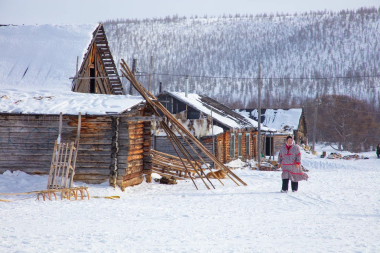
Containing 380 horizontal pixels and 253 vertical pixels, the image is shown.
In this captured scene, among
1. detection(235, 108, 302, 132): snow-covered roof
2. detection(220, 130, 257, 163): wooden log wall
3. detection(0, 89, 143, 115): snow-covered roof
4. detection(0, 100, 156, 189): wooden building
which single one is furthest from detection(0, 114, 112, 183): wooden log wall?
detection(235, 108, 302, 132): snow-covered roof

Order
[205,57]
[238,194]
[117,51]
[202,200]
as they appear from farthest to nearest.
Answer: [117,51], [205,57], [238,194], [202,200]

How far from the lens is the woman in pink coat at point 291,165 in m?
11.7

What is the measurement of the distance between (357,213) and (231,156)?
16.6 meters

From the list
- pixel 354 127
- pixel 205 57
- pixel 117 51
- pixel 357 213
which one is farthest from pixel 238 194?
pixel 117 51

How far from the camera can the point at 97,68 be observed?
17.9 metres

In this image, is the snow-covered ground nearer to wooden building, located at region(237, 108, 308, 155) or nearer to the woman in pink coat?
the woman in pink coat

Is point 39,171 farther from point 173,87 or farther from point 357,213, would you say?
point 173,87

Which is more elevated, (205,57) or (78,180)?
(205,57)

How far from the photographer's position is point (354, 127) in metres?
59.2

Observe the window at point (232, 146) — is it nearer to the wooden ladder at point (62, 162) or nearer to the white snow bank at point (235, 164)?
the white snow bank at point (235, 164)

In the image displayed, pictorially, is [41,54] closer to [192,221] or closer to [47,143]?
[47,143]

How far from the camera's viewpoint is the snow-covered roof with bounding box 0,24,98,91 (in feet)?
49.6

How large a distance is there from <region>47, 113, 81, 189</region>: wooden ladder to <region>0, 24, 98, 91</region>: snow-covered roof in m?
3.65

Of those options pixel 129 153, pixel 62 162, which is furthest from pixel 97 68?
pixel 62 162
